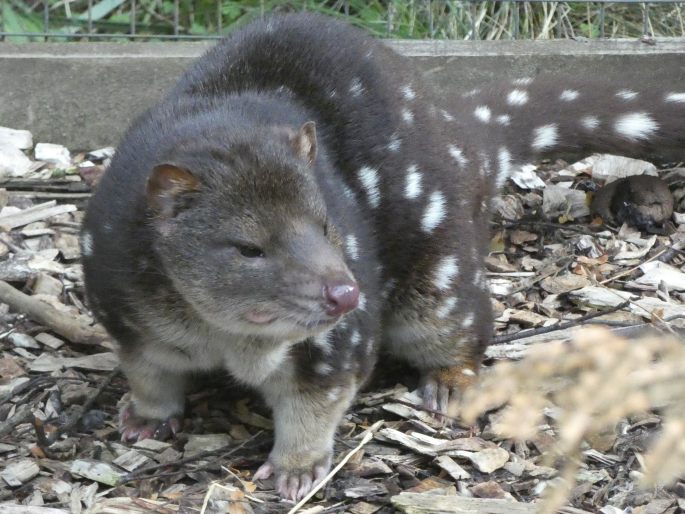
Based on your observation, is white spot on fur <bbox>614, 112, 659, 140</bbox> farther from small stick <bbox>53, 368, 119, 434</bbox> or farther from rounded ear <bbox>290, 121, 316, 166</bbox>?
small stick <bbox>53, 368, 119, 434</bbox>

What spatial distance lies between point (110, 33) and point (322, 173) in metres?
3.28

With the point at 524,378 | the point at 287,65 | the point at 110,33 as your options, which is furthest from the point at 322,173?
the point at 110,33

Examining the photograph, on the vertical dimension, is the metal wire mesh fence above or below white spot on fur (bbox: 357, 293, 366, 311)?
above

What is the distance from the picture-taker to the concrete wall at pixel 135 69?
5.95 meters

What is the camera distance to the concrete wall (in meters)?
5.95

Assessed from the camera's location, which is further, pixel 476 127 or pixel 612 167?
pixel 612 167

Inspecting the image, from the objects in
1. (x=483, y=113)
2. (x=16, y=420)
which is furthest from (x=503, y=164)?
(x=16, y=420)

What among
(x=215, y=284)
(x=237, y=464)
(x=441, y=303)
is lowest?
(x=237, y=464)

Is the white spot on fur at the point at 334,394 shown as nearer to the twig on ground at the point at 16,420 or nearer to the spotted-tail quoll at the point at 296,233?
the spotted-tail quoll at the point at 296,233

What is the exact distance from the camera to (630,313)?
179 inches

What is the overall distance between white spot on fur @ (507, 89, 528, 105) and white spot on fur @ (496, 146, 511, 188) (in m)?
0.26

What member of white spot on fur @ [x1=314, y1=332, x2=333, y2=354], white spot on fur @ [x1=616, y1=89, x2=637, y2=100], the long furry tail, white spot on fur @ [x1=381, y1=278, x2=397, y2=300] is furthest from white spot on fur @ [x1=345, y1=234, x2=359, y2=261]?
white spot on fur @ [x1=616, y1=89, x2=637, y2=100]

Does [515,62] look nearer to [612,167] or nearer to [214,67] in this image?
[612,167]

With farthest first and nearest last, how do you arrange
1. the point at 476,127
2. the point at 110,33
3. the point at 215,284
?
the point at 110,33 → the point at 476,127 → the point at 215,284
